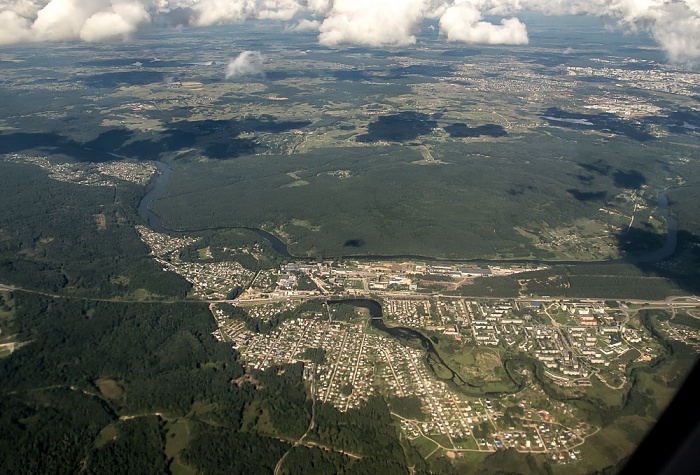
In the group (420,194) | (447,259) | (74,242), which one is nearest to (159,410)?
(447,259)

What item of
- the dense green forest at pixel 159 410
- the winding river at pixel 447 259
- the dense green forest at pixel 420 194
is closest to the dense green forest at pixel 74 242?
the winding river at pixel 447 259

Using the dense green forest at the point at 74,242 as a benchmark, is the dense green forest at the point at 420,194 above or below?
above

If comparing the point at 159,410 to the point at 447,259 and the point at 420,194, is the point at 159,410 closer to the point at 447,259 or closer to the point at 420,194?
the point at 447,259

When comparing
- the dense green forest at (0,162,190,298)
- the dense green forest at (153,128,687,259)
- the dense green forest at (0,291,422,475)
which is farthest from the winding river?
the dense green forest at (0,291,422,475)

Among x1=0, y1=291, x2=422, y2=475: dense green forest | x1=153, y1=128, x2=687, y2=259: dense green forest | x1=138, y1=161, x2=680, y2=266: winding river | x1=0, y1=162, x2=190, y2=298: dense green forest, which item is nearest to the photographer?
x1=0, y1=291, x2=422, y2=475: dense green forest

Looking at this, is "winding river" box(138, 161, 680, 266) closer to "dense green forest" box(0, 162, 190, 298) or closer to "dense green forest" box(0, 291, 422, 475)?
"dense green forest" box(0, 162, 190, 298)

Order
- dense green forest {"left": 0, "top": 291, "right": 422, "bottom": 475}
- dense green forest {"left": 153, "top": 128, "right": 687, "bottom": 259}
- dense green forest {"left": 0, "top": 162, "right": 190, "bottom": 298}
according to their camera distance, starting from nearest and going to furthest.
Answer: dense green forest {"left": 0, "top": 291, "right": 422, "bottom": 475} → dense green forest {"left": 0, "top": 162, "right": 190, "bottom": 298} → dense green forest {"left": 153, "top": 128, "right": 687, "bottom": 259}

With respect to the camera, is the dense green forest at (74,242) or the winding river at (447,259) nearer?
the dense green forest at (74,242)

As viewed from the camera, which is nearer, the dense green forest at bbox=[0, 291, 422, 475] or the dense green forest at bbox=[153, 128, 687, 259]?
the dense green forest at bbox=[0, 291, 422, 475]

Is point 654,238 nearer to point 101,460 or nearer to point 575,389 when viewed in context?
point 575,389

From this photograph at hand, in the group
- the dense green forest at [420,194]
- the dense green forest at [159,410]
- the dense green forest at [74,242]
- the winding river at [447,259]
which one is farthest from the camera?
the dense green forest at [420,194]

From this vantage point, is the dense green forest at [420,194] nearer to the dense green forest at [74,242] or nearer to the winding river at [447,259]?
the winding river at [447,259]
